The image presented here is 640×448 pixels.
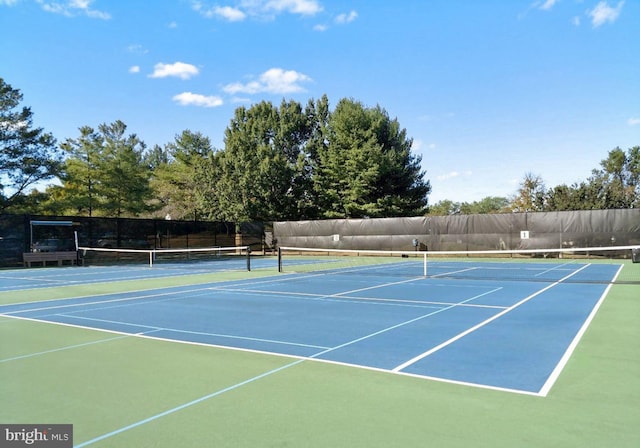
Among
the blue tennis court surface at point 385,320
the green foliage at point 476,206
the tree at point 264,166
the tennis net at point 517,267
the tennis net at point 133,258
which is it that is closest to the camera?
the blue tennis court surface at point 385,320

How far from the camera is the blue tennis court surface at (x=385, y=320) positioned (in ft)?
17.2

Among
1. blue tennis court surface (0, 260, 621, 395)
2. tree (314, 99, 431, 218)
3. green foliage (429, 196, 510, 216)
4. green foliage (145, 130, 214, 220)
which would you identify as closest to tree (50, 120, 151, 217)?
green foliage (145, 130, 214, 220)

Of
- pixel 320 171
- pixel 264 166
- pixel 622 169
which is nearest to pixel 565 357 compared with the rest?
pixel 264 166

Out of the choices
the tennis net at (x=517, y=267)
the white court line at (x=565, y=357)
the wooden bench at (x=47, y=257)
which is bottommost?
the tennis net at (x=517, y=267)

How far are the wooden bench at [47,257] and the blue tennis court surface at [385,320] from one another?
10.7 meters

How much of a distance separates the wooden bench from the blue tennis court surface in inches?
422

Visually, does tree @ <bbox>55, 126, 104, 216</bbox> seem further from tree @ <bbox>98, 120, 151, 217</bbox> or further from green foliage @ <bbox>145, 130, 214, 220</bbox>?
green foliage @ <bbox>145, 130, 214, 220</bbox>

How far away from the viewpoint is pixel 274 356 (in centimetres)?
555

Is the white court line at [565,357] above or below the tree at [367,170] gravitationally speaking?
below

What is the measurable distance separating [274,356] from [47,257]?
22.2m

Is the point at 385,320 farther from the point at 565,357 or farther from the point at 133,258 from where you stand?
the point at 133,258

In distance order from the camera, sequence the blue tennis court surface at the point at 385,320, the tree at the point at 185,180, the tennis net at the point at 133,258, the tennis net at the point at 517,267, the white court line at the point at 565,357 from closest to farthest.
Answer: the white court line at the point at 565,357
the blue tennis court surface at the point at 385,320
the tennis net at the point at 517,267
the tennis net at the point at 133,258
the tree at the point at 185,180

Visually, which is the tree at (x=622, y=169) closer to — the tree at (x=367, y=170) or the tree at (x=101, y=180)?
the tree at (x=367, y=170)

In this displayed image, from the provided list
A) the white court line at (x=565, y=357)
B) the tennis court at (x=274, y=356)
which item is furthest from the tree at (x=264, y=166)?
the white court line at (x=565, y=357)
